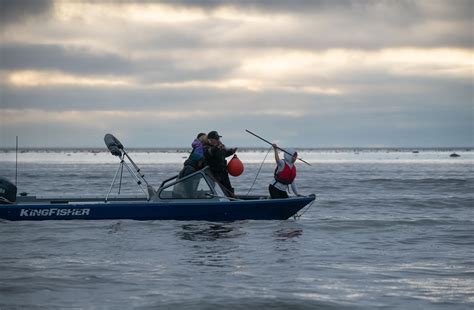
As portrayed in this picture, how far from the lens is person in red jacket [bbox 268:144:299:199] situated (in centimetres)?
1886

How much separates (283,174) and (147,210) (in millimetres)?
3625

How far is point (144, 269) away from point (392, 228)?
8.91 m

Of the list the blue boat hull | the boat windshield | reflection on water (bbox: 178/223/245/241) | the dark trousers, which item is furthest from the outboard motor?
the dark trousers

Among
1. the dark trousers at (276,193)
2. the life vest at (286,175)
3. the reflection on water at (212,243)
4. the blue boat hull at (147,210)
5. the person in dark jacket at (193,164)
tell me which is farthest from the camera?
the dark trousers at (276,193)

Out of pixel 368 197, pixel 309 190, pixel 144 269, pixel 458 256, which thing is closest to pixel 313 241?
pixel 458 256

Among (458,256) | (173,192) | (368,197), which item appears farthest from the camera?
(368,197)

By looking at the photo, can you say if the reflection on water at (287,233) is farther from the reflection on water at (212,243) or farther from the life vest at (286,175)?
the life vest at (286,175)

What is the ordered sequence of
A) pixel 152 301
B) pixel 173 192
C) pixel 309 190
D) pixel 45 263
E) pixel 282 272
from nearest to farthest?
pixel 152 301, pixel 282 272, pixel 45 263, pixel 173 192, pixel 309 190

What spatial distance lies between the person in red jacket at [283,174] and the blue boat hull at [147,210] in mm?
627

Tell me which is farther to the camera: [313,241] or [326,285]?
[313,241]

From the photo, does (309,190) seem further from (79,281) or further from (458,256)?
(79,281)

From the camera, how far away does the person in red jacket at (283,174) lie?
18.9 m

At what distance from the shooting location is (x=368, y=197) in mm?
32125

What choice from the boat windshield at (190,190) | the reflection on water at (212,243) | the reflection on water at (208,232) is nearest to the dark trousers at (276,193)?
the reflection on water at (212,243)
